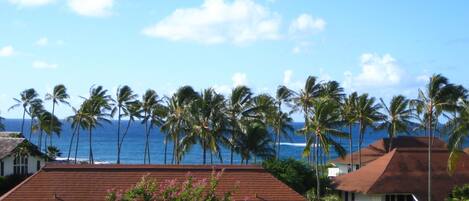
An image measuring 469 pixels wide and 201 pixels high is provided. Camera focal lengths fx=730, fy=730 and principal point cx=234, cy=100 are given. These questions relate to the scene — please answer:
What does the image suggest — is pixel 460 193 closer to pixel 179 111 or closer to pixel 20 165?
pixel 179 111

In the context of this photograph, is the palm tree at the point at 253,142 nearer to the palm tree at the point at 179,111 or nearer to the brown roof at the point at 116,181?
the palm tree at the point at 179,111

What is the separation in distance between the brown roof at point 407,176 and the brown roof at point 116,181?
16.6m

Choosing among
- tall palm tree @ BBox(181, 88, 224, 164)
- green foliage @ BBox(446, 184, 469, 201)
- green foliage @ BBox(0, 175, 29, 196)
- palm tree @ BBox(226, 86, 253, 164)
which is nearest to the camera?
green foliage @ BBox(446, 184, 469, 201)

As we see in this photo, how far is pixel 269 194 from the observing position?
128 ft

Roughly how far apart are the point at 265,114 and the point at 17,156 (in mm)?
27857

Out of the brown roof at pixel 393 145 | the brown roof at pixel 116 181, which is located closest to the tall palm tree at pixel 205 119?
the brown roof at pixel 393 145

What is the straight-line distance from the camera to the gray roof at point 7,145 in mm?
56719

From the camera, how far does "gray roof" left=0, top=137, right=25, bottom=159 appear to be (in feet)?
186

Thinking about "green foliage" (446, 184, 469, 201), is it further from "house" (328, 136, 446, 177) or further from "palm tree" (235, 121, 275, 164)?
"house" (328, 136, 446, 177)

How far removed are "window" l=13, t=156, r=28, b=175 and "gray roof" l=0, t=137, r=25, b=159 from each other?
1264mm

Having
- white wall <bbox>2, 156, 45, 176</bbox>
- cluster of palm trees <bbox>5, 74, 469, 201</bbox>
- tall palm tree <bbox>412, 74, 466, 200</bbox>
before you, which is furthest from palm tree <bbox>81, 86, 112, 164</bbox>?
tall palm tree <bbox>412, 74, 466, 200</bbox>

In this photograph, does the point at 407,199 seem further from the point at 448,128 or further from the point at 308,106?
the point at 308,106

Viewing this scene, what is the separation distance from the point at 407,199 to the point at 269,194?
19.8m

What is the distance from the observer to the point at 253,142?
63844 millimetres
